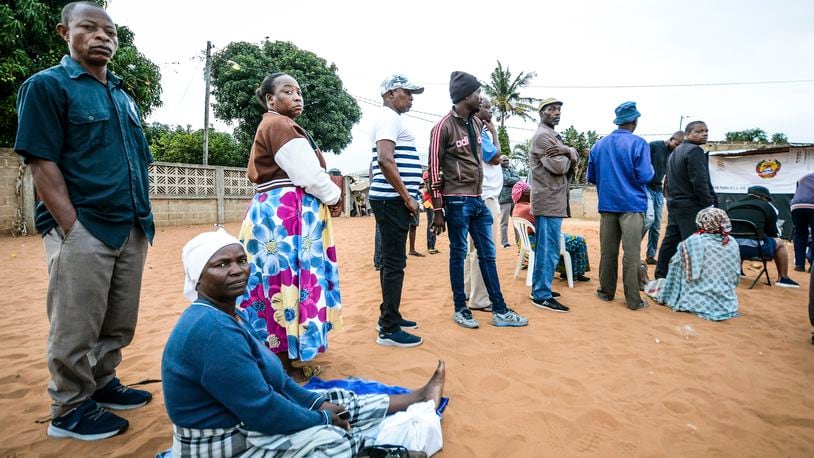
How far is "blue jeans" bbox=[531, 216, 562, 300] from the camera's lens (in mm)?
4340

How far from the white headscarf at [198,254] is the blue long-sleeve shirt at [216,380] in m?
0.11

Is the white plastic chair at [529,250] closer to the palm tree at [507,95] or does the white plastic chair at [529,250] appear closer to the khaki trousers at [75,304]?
the khaki trousers at [75,304]

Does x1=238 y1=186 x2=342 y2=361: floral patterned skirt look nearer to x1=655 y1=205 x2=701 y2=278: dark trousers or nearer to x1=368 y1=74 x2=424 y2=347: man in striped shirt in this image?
x1=368 y1=74 x2=424 y2=347: man in striped shirt

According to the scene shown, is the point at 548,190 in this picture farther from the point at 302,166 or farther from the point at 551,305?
the point at 302,166

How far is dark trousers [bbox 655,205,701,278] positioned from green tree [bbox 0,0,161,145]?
12.5 meters

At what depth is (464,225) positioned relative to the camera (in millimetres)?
3670

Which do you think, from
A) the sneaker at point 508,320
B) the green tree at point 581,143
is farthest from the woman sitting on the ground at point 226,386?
the green tree at point 581,143

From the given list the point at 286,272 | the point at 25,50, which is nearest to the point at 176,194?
the point at 25,50

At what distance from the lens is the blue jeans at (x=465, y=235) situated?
3654 mm

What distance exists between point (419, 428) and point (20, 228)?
12.4 metres

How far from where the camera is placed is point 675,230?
525 centimetres

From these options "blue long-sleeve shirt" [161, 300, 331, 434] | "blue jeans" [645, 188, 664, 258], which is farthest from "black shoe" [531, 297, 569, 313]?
"blue long-sleeve shirt" [161, 300, 331, 434]

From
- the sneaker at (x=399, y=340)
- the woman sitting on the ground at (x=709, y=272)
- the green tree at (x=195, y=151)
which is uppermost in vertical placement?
the green tree at (x=195, y=151)

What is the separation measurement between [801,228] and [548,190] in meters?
4.92
